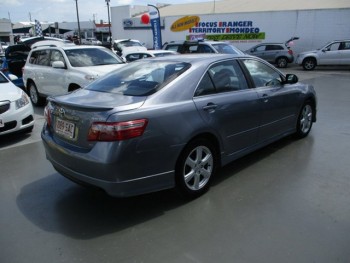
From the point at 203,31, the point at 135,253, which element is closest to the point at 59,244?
the point at 135,253

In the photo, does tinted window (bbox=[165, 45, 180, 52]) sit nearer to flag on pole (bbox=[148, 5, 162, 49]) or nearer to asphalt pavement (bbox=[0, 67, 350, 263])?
flag on pole (bbox=[148, 5, 162, 49])

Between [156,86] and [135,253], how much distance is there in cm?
168

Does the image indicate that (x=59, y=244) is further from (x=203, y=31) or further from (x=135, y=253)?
(x=203, y=31)

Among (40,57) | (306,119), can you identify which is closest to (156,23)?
(40,57)

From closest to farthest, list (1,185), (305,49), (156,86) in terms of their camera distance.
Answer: (156,86)
(1,185)
(305,49)

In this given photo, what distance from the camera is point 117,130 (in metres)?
3.07

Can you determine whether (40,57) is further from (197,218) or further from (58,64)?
(197,218)

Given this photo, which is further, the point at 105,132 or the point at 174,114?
the point at 174,114

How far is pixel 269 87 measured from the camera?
482cm

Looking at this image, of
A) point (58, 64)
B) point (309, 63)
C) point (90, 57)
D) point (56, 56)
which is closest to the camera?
point (58, 64)

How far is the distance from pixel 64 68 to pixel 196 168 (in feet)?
18.6

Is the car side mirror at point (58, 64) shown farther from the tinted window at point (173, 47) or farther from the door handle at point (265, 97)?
the tinted window at point (173, 47)

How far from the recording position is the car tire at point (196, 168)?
357 cm

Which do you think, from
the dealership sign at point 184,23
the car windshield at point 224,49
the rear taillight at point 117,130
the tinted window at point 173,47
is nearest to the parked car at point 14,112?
the rear taillight at point 117,130
